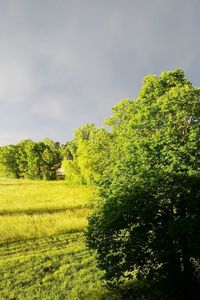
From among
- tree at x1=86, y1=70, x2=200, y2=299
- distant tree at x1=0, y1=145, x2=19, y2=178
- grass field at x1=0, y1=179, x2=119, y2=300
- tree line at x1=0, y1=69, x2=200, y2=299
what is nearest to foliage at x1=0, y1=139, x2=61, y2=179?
distant tree at x1=0, y1=145, x2=19, y2=178

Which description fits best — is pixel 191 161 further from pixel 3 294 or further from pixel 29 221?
pixel 29 221

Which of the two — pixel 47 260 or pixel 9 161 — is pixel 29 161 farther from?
pixel 47 260

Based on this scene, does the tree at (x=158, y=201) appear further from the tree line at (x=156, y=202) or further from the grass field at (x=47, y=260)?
the grass field at (x=47, y=260)

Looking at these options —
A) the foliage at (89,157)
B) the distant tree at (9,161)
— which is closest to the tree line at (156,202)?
the foliage at (89,157)

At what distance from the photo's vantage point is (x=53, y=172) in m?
91.5

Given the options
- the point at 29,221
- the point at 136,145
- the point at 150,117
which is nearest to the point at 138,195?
the point at 136,145

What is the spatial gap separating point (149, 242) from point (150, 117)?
249 inches

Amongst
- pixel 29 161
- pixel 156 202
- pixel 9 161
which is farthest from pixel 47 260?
pixel 9 161

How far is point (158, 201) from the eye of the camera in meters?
13.5

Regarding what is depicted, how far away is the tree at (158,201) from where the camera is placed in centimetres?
1277

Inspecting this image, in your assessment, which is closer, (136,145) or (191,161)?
(191,161)

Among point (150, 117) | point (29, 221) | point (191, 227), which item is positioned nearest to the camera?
point (191, 227)

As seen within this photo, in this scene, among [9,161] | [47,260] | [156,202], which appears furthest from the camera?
[9,161]

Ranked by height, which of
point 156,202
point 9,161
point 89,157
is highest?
point 9,161
